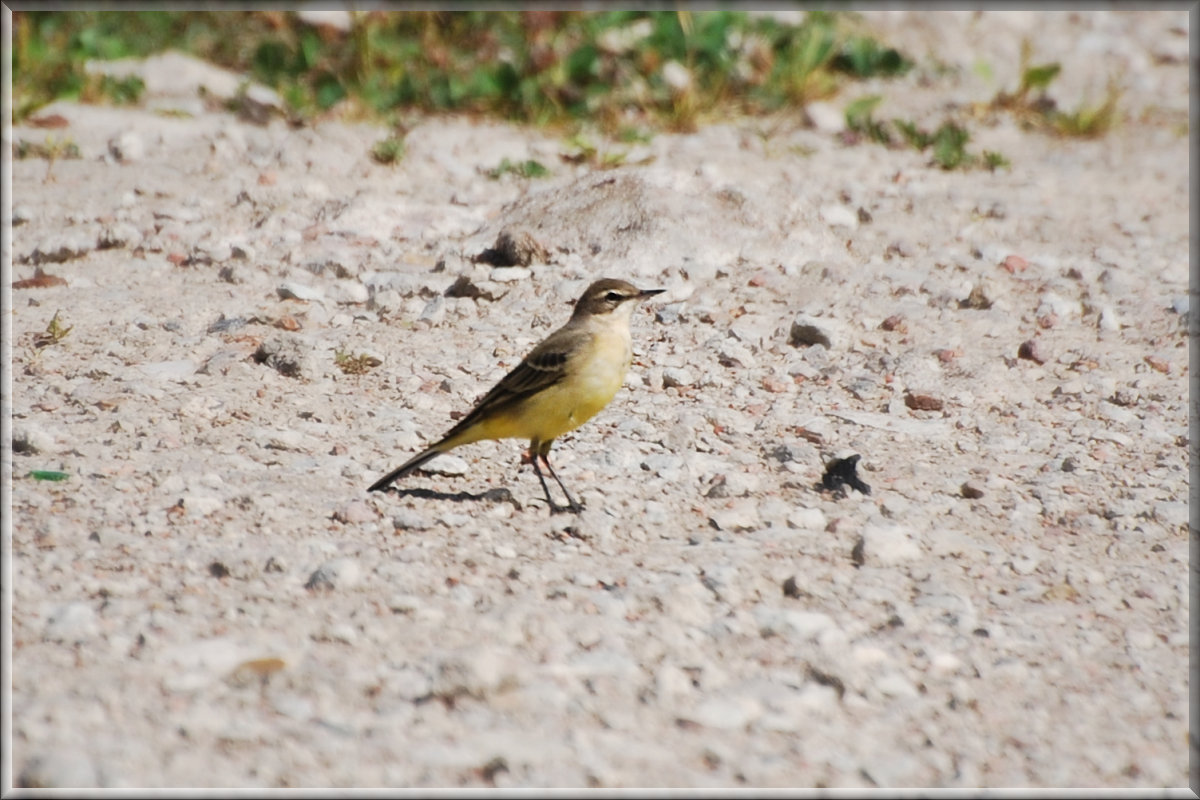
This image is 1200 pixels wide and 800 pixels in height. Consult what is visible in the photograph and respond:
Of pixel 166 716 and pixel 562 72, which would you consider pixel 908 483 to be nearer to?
pixel 166 716

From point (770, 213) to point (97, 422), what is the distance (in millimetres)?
4832

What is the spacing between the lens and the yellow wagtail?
20.6 ft

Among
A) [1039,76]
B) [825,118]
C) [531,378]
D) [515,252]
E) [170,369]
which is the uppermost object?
[1039,76]

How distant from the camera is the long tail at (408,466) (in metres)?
6.20

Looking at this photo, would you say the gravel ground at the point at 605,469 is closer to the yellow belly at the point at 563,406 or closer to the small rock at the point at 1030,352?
the small rock at the point at 1030,352

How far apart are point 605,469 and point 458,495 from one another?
824 millimetres

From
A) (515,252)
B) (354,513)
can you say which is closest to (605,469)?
(354,513)

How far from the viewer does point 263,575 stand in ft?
17.2

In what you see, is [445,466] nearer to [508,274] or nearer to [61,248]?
[508,274]

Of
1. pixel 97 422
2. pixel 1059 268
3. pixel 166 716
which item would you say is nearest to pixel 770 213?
pixel 1059 268

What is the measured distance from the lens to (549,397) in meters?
6.31

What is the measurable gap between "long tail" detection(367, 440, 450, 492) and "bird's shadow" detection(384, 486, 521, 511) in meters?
0.06

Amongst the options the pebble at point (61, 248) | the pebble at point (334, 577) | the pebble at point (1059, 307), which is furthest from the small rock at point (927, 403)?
the pebble at point (61, 248)

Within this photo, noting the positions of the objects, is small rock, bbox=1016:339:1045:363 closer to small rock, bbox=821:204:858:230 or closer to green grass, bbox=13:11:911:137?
small rock, bbox=821:204:858:230
